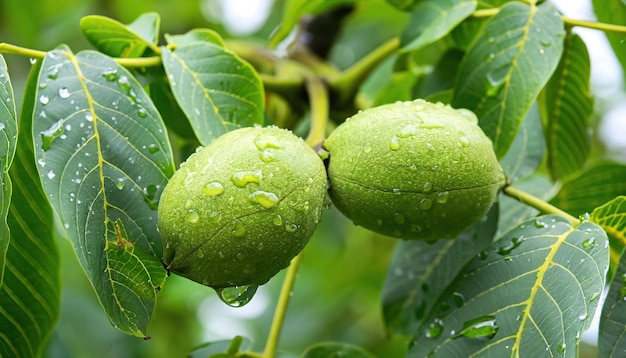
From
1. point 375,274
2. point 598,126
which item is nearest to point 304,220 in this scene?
point 375,274

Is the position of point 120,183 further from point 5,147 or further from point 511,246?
point 511,246

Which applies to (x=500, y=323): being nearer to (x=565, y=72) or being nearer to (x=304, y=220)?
(x=304, y=220)

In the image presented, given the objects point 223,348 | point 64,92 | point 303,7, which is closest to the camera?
point 64,92

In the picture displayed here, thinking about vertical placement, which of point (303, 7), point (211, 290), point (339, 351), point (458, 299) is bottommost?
point (211, 290)

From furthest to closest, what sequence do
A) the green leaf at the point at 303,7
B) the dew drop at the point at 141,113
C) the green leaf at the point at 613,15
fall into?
the green leaf at the point at 303,7 < the green leaf at the point at 613,15 < the dew drop at the point at 141,113

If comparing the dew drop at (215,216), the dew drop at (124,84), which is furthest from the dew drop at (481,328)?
the dew drop at (124,84)

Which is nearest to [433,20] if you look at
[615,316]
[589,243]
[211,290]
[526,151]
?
[526,151]

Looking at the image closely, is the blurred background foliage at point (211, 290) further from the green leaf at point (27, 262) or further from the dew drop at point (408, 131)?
the dew drop at point (408, 131)
